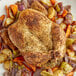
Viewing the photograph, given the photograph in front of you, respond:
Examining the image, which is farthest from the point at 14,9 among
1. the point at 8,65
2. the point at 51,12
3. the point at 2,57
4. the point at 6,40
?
the point at 8,65

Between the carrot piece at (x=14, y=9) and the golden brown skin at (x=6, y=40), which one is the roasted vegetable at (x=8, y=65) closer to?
the golden brown skin at (x=6, y=40)

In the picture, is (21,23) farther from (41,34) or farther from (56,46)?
(56,46)

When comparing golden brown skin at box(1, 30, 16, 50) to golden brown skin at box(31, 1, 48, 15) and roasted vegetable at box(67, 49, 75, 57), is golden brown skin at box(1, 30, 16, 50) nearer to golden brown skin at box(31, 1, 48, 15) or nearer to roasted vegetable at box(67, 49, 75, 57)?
golden brown skin at box(31, 1, 48, 15)

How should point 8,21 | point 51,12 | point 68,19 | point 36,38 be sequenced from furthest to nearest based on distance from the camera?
point 68,19 < point 51,12 < point 8,21 < point 36,38

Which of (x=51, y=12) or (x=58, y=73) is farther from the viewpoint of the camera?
(x=51, y=12)

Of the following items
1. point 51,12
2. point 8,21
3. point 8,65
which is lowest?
point 8,65

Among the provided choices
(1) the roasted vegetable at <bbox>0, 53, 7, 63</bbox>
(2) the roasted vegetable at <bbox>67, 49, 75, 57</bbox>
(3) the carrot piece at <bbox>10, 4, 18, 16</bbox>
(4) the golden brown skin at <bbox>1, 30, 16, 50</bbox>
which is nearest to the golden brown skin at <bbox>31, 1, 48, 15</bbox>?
(3) the carrot piece at <bbox>10, 4, 18, 16</bbox>

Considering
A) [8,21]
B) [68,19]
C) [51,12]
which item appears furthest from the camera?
[68,19]

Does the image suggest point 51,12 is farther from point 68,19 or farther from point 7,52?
point 7,52
